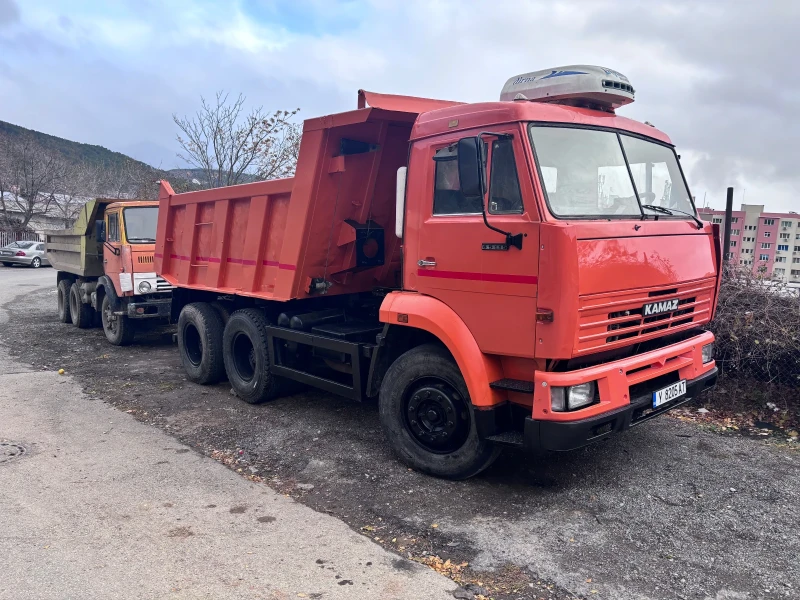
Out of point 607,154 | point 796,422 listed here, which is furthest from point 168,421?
point 796,422

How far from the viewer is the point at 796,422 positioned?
18.7ft

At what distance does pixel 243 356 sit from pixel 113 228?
15.3 feet

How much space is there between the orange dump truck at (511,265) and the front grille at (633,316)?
15 millimetres

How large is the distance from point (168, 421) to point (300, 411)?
4.39ft

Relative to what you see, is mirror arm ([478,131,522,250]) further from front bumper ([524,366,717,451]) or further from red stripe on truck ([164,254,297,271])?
red stripe on truck ([164,254,297,271])

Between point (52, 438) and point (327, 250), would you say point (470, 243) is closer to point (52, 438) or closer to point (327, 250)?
point (327, 250)

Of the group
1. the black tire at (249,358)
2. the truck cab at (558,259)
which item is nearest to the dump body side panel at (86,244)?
the black tire at (249,358)

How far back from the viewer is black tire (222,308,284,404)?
645 cm

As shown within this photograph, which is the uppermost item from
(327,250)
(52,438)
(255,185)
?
(255,185)

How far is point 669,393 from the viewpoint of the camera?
169 inches

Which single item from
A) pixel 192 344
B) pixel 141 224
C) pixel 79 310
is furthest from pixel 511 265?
pixel 79 310

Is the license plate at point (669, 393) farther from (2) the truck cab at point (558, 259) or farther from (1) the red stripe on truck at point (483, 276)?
(1) the red stripe on truck at point (483, 276)

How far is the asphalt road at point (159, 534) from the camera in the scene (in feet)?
10.4

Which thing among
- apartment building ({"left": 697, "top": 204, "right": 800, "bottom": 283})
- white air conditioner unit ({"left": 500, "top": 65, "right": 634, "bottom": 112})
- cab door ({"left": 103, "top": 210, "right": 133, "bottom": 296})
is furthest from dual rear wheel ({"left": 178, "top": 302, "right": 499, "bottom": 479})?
cab door ({"left": 103, "top": 210, "right": 133, "bottom": 296})
